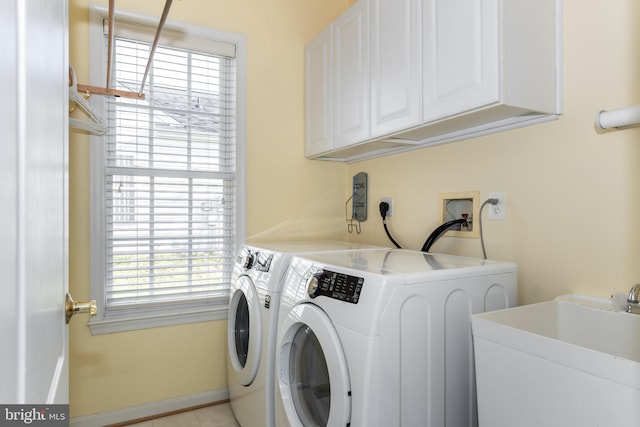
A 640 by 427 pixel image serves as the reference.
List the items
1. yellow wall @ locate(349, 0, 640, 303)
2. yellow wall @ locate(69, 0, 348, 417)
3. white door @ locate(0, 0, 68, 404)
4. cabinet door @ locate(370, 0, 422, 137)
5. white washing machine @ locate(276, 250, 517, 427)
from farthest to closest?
1. yellow wall @ locate(69, 0, 348, 417)
2. cabinet door @ locate(370, 0, 422, 137)
3. yellow wall @ locate(349, 0, 640, 303)
4. white washing machine @ locate(276, 250, 517, 427)
5. white door @ locate(0, 0, 68, 404)

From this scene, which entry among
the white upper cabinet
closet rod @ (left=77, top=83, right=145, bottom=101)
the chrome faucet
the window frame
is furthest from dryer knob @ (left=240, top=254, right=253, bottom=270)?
the chrome faucet

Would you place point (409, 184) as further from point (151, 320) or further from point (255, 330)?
point (151, 320)

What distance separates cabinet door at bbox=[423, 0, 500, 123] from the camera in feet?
4.26

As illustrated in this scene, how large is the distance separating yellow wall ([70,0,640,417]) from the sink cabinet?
0.09 meters

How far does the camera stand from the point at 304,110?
262 centimetres

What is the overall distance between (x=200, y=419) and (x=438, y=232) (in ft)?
5.65

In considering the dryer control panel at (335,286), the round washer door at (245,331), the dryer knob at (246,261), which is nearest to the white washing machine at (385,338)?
the dryer control panel at (335,286)

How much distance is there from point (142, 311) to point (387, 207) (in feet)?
5.26

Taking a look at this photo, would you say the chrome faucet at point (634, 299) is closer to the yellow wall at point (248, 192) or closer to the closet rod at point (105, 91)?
the yellow wall at point (248, 192)

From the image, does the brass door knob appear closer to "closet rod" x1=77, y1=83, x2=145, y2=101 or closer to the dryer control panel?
the dryer control panel

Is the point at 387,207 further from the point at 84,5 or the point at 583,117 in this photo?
the point at 84,5

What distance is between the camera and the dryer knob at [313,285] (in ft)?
4.39

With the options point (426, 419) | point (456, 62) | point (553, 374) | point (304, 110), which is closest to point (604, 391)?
point (553, 374)

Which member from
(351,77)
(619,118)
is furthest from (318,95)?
(619,118)
